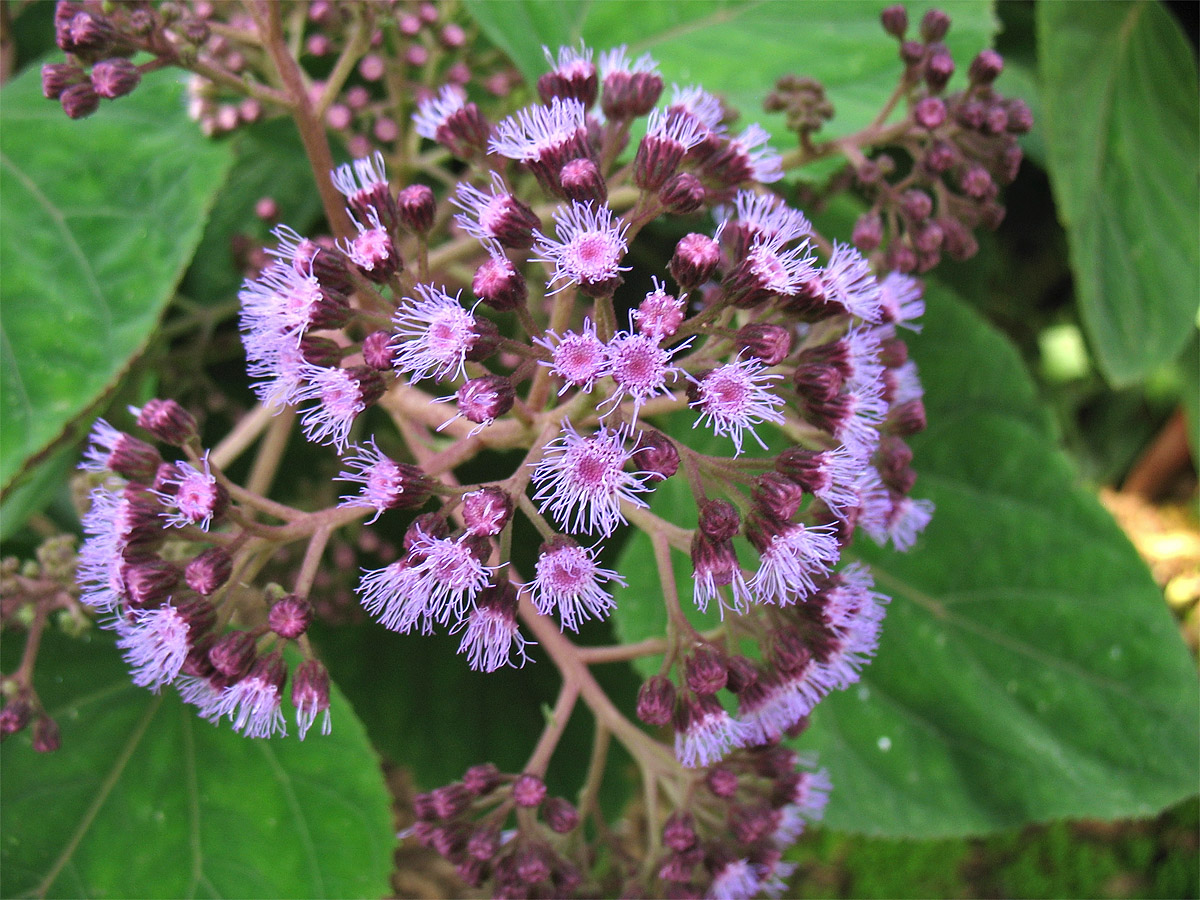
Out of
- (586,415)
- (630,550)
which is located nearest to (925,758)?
(630,550)

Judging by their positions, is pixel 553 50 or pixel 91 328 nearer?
pixel 91 328

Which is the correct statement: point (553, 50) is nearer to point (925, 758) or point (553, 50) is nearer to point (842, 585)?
point (842, 585)

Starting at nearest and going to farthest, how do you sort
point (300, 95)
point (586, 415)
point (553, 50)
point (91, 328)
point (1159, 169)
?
point (586, 415)
point (300, 95)
point (91, 328)
point (553, 50)
point (1159, 169)

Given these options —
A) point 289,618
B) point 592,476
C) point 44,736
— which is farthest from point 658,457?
point 44,736

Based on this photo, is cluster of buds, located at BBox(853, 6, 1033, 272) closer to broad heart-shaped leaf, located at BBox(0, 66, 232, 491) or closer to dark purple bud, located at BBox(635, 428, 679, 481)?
dark purple bud, located at BBox(635, 428, 679, 481)

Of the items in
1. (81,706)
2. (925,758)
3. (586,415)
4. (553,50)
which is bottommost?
(925,758)

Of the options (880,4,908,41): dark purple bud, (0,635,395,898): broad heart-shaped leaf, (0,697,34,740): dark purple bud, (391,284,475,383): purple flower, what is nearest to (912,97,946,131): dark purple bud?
(880,4,908,41): dark purple bud

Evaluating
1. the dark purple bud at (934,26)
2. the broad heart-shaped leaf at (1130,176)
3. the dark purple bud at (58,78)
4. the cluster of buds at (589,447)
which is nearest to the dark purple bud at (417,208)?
the cluster of buds at (589,447)

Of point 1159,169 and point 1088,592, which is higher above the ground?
point 1159,169
